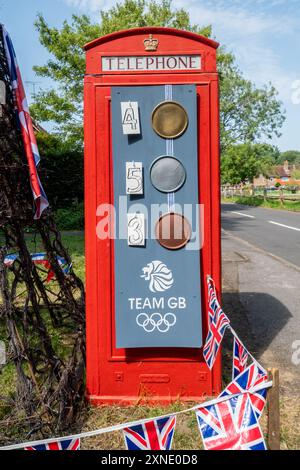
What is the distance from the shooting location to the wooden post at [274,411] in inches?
88.4

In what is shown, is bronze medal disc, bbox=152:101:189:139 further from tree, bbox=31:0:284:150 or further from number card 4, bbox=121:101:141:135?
tree, bbox=31:0:284:150

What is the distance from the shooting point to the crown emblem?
345 cm

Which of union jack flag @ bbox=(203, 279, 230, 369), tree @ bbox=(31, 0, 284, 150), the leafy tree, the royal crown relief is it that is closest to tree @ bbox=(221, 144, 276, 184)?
tree @ bbox=(31, 0, 284, 150)

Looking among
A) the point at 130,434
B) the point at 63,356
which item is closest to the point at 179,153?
the point at 130,434

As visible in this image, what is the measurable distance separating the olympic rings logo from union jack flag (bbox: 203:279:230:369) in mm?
304

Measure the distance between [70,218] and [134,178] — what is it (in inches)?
618

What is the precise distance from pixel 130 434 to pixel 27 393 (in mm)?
1119

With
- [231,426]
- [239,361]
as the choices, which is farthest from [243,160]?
[231,426]

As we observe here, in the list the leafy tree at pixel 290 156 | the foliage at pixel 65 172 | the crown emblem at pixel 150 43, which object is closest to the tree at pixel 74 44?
the foliage at pixel 65 172

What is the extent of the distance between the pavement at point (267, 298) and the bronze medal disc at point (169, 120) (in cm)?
246

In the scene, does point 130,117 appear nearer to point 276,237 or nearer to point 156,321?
point 156,321

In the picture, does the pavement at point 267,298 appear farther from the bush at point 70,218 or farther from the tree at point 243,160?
the tree at point 243,160

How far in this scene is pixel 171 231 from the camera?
136 inches

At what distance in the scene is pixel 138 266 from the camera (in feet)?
11.4
